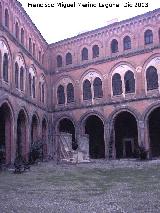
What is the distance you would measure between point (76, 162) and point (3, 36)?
356 inches

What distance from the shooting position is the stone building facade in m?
19.5

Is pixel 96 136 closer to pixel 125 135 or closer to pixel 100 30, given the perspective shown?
pixel 125 135

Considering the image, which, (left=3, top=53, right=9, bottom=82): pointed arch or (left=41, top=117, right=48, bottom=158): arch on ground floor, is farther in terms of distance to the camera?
(left=41, top=117, right=48, bottom=158): arch on ground floor

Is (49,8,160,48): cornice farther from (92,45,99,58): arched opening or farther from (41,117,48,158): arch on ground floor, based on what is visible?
(41,117,48,158): arch on ground floor

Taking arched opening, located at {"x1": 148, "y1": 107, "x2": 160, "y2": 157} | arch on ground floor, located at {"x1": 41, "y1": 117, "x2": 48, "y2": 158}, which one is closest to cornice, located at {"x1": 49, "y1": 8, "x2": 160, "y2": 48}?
arch on ground floor, located at {"x1": 41, "y1": 117, "x2": 48, "y2": 158}

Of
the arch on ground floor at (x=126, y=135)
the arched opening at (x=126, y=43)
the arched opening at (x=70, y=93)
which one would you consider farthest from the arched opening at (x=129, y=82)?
the arched opening at (x=70, y=93)

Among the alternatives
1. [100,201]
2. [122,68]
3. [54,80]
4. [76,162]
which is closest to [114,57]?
[122,68]

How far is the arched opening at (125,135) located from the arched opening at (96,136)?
135cm

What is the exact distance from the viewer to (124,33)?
77.4 ft

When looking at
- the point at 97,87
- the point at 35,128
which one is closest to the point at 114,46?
the point at 97,87

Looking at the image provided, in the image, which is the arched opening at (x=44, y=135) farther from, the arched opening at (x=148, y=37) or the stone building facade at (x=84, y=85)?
the arched opening at (x=148, y=37)

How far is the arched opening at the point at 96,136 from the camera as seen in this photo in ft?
85.5

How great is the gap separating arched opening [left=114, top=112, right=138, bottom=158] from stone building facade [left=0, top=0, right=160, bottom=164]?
8 cm

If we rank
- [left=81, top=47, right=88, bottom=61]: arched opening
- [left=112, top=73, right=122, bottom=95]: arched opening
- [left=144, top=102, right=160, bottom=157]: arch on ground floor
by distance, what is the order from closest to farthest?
[left=112, top=73, right=122, bottom=95]: arched opening < [left=144, top=102, right=160, bottom=157]: arch on ground floor < [left=81, top=47, right=88, bottom=61]: arched opening
